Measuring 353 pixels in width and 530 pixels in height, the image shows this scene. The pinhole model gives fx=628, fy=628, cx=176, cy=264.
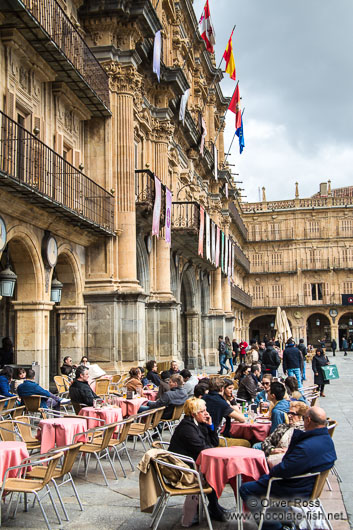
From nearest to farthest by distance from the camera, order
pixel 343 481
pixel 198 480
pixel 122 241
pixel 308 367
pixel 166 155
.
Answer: pixel 198 480
pixel 343 481
pixel 122 241
pixel 166 155
pixel 308 367

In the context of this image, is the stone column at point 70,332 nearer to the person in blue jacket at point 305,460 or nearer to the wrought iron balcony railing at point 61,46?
the wrought iron balcony railing at point 61,46

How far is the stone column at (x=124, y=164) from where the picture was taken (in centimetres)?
1758

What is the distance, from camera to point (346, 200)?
62656 millimetres

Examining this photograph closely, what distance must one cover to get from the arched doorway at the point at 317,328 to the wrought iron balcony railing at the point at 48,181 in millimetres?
48594

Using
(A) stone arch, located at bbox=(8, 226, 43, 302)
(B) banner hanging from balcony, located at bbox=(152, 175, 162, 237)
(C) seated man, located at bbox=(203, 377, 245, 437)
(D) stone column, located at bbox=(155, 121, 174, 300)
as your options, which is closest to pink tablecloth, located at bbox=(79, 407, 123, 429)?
(C) seated man, located at bbox=(203, 377, 245, 437)

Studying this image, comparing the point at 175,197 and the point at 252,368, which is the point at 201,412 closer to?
the point at 252,368

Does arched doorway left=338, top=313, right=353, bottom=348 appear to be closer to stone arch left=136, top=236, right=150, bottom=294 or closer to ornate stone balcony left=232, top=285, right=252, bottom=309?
ornate stone balcony left=232, top=285, right=252, bottom=309

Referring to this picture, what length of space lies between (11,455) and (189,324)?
25.0 m

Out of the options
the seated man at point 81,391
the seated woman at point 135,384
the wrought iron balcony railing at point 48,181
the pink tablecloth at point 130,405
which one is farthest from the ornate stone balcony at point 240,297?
the seated man at point 81,391

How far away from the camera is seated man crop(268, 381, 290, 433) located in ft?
27.4

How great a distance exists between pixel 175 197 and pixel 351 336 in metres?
40.6

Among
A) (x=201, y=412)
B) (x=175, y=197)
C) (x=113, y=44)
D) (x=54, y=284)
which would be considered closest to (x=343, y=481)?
(x=201, y=412)

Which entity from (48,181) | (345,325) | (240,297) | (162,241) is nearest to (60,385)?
(48,181)

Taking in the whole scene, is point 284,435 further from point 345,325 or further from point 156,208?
point 345,325
